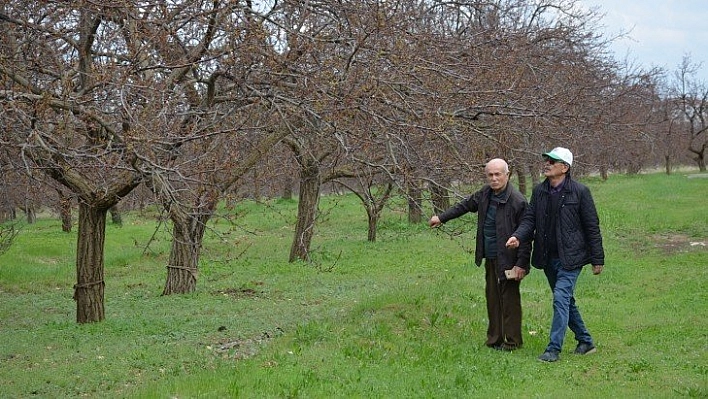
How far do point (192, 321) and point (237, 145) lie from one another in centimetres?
305

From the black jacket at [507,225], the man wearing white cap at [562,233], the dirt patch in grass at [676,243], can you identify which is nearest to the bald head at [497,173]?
the black jacket at [507,225]

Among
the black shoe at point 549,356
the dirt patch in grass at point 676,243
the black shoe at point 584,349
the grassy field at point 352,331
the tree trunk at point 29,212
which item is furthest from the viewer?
the dirt patch in grass at point 676,243

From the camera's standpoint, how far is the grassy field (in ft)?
22.4

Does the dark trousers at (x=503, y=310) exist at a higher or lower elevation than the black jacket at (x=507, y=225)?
lower

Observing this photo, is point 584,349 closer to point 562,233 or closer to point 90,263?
point 562,233

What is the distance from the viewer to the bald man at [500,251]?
809 centimetres

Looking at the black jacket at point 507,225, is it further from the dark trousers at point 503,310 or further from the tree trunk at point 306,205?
the tree trunk at point 306,205

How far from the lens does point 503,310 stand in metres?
8.22

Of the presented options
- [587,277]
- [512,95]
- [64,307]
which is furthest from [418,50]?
[64,307]

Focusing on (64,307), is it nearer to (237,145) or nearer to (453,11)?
(237,145)

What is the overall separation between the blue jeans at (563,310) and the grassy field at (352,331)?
22 cm

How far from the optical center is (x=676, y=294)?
1182cm

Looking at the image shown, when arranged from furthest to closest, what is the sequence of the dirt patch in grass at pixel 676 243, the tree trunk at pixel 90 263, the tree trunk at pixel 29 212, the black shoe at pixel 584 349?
the dirt patch in grass at pixel 676 243, the tree trunk at pixel 29 212, the tree trunk at pixel 90 263, the black shoe at pixel 584 349

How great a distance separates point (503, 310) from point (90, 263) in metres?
6.11
